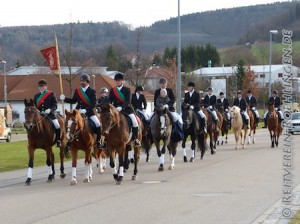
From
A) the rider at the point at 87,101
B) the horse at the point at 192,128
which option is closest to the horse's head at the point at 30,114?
the rider at the point at 87,101

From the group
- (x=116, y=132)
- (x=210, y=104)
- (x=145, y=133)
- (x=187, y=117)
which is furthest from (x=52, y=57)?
(x=116, y=132)

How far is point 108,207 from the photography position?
13000 mm

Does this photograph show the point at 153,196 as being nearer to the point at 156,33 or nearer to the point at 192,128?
the point at 192,128

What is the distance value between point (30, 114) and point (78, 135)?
141 centimetres

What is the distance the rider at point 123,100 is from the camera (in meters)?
18.4

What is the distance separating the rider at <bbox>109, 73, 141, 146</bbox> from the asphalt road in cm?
142

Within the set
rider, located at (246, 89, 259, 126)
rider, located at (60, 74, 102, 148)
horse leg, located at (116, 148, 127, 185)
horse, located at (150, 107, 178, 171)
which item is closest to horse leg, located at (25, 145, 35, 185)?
rider, located at (60, 74, 102, 148)

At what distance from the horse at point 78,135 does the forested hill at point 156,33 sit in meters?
130

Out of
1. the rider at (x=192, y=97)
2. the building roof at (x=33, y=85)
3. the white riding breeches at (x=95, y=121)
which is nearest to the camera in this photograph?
the white riding breeches at (x=95, y=121)

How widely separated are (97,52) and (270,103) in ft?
398

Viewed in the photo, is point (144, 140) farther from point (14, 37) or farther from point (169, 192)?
point (14, 37)

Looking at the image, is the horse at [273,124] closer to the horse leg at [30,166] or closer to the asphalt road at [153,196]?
the asphalt road at [153,196]

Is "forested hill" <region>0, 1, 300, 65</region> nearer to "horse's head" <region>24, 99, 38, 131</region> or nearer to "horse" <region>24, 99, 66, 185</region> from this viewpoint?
"horse" <region>24, 99, 66, 185</region>

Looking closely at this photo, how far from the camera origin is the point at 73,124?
17.1 metres
